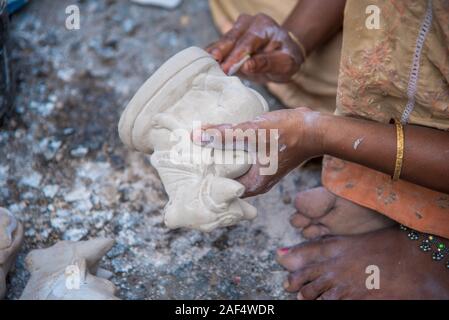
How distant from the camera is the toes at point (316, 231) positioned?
6.81 ft

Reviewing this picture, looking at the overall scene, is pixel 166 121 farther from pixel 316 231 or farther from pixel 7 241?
pixel 316 231

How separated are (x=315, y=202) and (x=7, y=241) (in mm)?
914

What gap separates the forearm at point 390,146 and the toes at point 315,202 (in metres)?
0.36

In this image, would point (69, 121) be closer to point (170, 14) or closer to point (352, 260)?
point (170, 14)

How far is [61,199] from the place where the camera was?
211 centimetres

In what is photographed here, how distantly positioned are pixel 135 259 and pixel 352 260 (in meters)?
0.65

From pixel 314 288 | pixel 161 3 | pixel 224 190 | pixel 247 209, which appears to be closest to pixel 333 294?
pixel 314 288

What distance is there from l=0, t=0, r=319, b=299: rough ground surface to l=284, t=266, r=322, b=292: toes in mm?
33

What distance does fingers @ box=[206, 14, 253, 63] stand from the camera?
1981 mm

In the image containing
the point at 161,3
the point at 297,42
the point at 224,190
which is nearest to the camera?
the point at 224,190

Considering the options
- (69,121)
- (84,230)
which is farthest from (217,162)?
(69,121)

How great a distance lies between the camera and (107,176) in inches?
87.0
